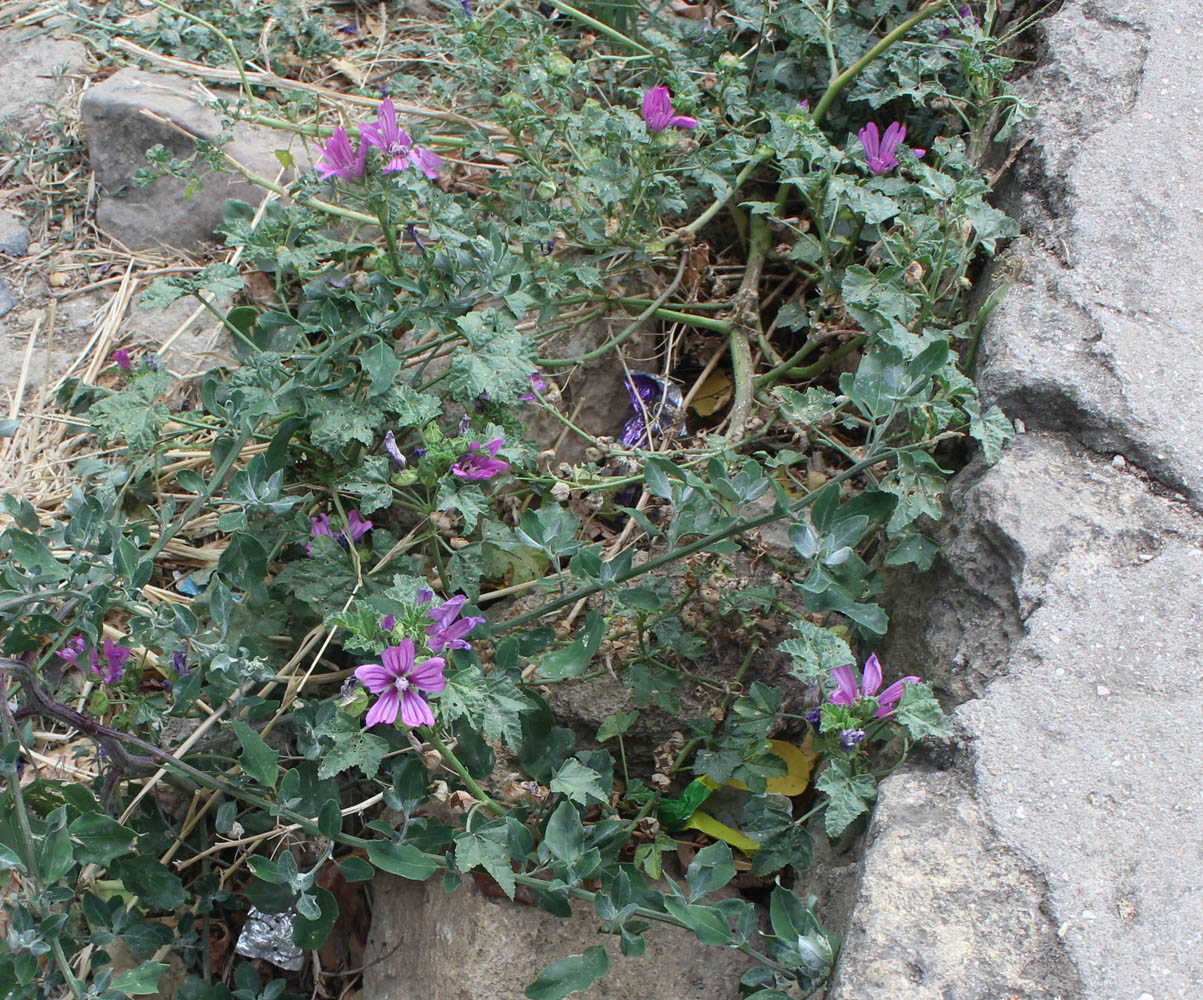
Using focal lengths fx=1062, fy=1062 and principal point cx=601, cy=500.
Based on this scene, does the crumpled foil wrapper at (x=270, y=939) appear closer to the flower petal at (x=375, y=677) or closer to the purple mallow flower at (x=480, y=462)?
the flower petal at (x=375, y=677)

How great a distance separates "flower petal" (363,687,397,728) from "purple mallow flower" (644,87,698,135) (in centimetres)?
151

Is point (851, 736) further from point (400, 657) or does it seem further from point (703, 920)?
point (400, 657)

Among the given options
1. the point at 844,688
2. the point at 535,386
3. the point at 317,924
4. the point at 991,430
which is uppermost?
the point at 991,430

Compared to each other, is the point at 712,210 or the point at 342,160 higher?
the point at 342,160

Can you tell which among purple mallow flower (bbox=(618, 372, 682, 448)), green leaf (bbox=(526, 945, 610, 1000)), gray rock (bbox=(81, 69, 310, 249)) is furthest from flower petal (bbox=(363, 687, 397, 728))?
gray rock (bbox=(81, 69, 310, 249))

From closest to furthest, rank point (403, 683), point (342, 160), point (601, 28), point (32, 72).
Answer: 1. point (403, 683)
2. point (342, 160)
3. point (601, 28)
4. point (32, 72)

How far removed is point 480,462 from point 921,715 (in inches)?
36.9

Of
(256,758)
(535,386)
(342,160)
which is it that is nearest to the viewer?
(256,758)

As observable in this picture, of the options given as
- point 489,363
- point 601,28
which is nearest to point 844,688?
point 489,363

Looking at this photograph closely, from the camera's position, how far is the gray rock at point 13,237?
3166mm

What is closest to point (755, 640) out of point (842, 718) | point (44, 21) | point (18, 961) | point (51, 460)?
point (842, 718)

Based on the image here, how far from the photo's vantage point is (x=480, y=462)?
208 cm

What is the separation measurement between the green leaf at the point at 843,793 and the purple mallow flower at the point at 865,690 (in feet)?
0.35

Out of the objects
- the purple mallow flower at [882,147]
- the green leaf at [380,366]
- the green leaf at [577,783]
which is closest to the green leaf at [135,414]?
the green leaf at [380,366]
